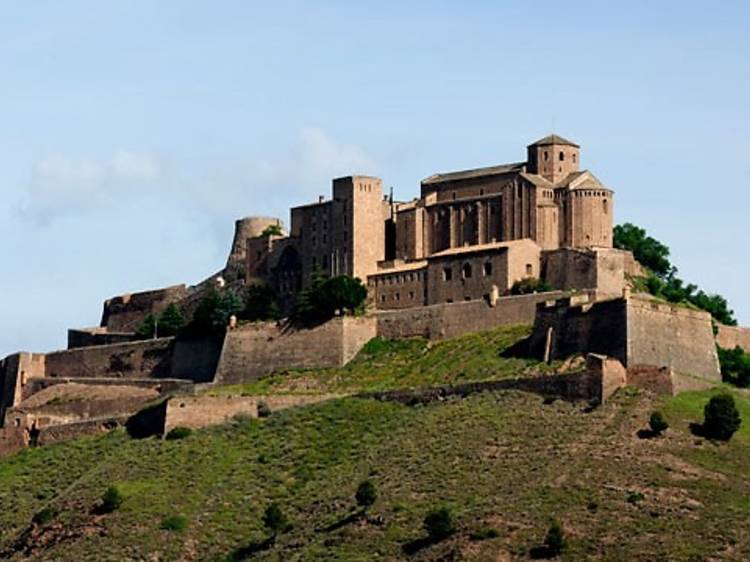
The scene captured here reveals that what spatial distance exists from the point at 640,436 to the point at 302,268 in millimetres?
31092

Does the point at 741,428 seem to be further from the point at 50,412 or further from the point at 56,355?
the point at 56,355

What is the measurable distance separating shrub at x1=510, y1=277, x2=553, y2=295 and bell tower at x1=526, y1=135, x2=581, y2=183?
5.97 meters

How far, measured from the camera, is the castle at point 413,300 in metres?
100

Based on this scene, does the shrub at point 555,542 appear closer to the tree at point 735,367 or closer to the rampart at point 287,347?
the tree at point 735,367

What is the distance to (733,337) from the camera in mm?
105812

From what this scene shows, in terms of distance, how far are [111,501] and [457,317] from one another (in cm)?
2105

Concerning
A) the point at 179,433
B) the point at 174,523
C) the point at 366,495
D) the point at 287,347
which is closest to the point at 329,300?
the point at 287,347

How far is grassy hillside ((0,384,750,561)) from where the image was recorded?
8288 centimetres

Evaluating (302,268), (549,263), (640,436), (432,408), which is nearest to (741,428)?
(640,436)

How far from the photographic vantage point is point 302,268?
117625mm

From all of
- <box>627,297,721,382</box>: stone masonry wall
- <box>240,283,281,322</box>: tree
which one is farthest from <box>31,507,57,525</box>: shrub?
<box>240,283,281,322</box>: tree

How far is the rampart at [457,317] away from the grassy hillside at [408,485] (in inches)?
379

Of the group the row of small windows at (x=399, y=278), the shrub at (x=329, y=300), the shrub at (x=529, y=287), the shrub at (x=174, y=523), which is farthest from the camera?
the row of small windows at (x=399, y=278)

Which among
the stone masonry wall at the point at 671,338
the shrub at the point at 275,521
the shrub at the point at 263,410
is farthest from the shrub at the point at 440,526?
the shrub at the point at 263,410
